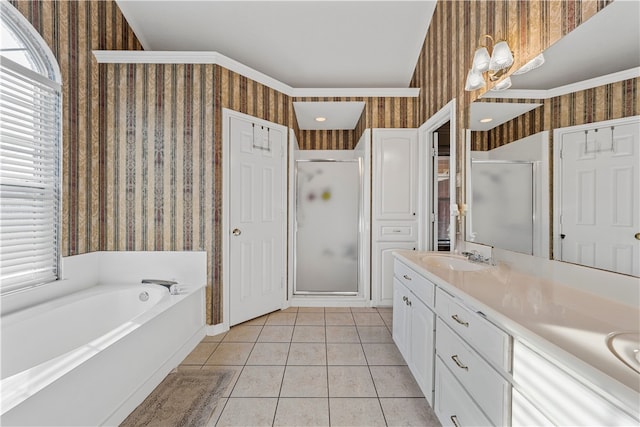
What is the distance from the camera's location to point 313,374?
178cm

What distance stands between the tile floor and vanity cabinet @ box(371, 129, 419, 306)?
58 cm

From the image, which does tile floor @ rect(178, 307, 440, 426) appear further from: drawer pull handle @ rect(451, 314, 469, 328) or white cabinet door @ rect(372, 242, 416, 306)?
drawer pull handle @ rect(451, 314, 469, 328)

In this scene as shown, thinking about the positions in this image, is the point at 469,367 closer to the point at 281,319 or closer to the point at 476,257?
the point at 476,257

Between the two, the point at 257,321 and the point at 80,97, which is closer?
the point at 80,97

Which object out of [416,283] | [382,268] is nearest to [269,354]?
[416,283]

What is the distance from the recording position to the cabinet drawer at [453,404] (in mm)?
983

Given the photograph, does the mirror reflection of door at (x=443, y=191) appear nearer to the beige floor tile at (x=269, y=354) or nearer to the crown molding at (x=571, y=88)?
the crown molding at (x=571, y=88)

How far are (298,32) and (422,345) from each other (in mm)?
2741

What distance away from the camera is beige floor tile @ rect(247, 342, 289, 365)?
1.92 meters

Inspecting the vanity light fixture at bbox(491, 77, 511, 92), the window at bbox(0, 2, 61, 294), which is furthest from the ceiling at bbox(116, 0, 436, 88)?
the vanity light fixture at bbox(491, 77, 511, 92)

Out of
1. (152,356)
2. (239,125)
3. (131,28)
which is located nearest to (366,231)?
(239,125)

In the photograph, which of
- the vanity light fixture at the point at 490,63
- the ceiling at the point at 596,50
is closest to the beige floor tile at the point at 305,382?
the ceiling at the point at 596,50

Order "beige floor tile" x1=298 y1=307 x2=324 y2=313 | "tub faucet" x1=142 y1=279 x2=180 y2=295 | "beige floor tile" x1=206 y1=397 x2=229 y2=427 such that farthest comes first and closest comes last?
"beige floor tile" x1=298 y1=307 x2=324 y2=313 → "tub faucet" x1=142 y1=279 x2=180 y2=295 → "beige floor tile" x1=206 y1=397 x2=229 y2=427

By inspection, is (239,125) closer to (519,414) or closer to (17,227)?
(17,227)
